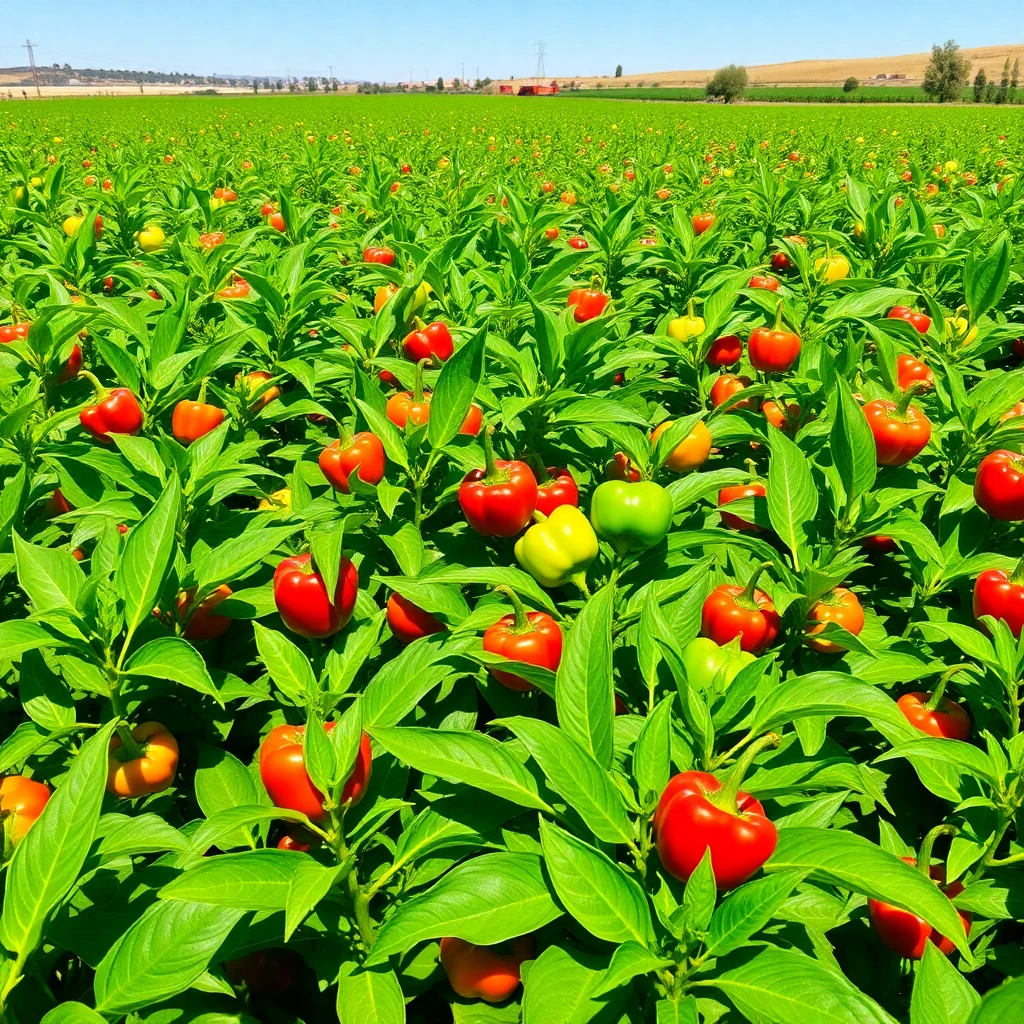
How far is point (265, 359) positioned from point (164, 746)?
2.35m

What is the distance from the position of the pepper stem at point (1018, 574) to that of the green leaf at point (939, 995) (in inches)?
52.6

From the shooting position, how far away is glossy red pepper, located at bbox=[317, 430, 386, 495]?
108 inches

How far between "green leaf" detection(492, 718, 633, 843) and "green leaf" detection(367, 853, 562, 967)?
0.19 meters

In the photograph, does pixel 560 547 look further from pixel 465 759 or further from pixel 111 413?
pixel 111 413

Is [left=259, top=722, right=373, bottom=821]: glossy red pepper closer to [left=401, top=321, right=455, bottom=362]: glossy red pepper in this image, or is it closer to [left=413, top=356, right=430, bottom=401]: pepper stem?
[left=413, top=356, right=430, bottom=401]: pepper stem

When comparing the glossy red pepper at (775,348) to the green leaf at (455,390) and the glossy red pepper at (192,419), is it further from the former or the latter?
the glossy red pepper at (192,419)

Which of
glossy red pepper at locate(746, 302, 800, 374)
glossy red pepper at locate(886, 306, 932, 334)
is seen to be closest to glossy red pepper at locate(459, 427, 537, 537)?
glossy red pepper at locate(746, 302, 800, 374)

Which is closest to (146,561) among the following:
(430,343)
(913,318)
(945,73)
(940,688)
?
(430,343)

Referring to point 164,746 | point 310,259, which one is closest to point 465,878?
point 164,746

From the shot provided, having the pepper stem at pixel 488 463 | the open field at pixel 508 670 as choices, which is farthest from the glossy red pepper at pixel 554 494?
the pepper stem at pixel 488 463

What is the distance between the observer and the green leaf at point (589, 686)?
1.72 metres

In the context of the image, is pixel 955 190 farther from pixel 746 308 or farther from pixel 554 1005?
pixel 554 1005

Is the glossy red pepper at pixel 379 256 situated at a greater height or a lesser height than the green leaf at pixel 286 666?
greater

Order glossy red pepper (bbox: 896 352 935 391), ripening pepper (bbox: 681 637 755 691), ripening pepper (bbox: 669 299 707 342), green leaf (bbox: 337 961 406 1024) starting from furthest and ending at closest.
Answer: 1. ripening pepper (bbox: 669 299 707 342)
2. glossy red pepper (bbox: 896 352 935 391)
3. ripening pepper (bbox: 681 637 755 691)
4. green leaf (bbox: 337 961 406 1024)
